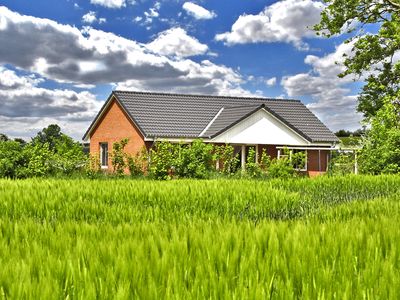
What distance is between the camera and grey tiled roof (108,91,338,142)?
1355 inches

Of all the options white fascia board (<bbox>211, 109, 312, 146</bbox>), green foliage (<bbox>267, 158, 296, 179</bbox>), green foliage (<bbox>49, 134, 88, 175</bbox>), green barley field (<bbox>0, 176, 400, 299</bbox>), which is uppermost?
white fascia board (<bbox>211, 109, 312, 146</bbox>)

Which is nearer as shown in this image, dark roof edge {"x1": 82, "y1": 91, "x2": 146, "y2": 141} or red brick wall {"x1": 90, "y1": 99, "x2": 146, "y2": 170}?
dark roof edge {"x1": 82, "y1": 91, "x2": 146, "y2": 141}

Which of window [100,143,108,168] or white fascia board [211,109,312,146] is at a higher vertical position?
white fascia board [211,109,312,146]

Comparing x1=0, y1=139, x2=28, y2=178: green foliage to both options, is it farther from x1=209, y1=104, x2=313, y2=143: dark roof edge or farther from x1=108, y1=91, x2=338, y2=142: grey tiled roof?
x1=209, y1=104, x2=313, y2=143: dark roof edge

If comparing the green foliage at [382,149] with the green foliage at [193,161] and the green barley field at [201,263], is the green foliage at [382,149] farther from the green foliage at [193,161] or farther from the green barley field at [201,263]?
the green barley field at [201,263]

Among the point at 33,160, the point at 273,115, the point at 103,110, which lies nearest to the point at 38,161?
the point at 33,160

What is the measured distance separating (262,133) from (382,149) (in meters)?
12.2

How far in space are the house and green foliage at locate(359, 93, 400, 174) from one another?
7.32 meters

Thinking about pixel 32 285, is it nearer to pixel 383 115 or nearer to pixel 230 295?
pixel 230 295

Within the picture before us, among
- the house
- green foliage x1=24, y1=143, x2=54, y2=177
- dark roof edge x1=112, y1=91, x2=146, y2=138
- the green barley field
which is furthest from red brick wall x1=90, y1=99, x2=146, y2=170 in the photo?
the green barley field

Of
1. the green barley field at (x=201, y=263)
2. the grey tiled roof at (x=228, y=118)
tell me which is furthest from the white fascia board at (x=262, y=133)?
the green barley field at (x=201, y=263)

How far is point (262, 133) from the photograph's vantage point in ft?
118

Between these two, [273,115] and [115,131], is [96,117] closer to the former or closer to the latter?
[115,131]

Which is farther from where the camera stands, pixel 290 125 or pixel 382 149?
pixel 290 125
